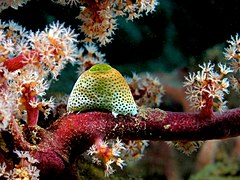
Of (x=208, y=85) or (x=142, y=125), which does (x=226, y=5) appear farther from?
(x=142, y=125)

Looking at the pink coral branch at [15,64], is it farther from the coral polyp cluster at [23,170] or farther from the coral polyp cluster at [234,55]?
the coral polyp cluster at [234,55]

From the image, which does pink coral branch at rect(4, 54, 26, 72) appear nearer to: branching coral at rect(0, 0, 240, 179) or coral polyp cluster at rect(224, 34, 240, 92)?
branching coral at rect(0, 0, 240, 179)

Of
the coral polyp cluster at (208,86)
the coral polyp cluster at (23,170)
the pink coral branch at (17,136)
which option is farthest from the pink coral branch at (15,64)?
the coral polyp cluster at (208,86)

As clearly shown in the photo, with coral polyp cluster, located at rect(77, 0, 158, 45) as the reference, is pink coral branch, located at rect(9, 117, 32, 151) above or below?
below

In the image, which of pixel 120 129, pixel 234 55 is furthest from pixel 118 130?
pixel 234 55

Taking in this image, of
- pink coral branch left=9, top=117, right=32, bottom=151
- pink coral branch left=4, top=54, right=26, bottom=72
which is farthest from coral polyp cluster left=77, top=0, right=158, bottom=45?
pink coral branch left=9, top=117, right=32, bottom=151

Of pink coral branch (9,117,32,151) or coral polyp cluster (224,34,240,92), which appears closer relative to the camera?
pink coral branch (9,117,32,151)

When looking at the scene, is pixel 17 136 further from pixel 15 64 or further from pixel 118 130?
pixel 118 130

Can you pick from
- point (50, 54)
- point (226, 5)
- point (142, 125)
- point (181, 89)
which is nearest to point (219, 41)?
point (226, 5)
